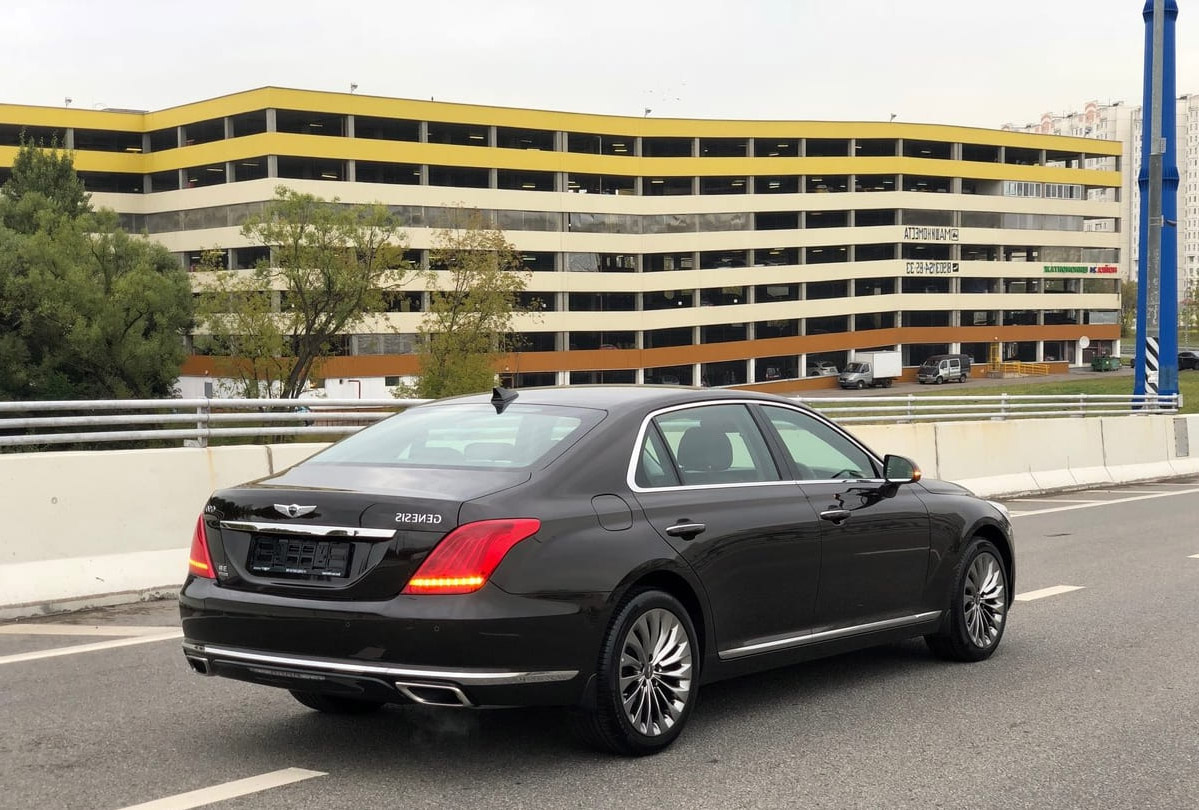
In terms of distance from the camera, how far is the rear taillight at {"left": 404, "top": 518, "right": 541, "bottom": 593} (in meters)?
4.88

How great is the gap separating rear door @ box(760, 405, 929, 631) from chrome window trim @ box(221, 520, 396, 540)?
2.23 m

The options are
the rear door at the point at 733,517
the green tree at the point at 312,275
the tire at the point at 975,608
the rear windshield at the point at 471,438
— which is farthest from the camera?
the green tree at the point at 312,275

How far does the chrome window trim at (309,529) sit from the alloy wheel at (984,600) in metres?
3.61

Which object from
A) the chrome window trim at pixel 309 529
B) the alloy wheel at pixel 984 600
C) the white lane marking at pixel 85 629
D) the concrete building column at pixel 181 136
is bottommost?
the white lane marking at pixel 85 629

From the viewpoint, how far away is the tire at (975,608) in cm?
726

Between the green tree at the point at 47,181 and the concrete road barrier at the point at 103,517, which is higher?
the green tree at the point at 47,181

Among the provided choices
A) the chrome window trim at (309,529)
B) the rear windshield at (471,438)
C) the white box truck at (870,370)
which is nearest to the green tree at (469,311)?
the white box truck at (870,370)

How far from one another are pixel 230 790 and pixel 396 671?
0.74m

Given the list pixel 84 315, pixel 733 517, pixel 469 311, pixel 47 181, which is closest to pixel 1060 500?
pixel 733 517

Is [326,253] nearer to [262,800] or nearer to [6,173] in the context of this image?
[6,173]

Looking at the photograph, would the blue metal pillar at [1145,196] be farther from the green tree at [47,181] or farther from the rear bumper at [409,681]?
the green tree at [47,181]

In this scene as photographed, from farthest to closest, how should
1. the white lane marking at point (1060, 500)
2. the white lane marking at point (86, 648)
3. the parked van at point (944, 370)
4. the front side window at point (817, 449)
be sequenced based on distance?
the parked van at point (944, 370), the white lane marking at point (1060, 500), the white lane marking at point (86, 648), the front side window at point (817, 449)

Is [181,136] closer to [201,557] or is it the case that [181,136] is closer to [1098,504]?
[1098,504]

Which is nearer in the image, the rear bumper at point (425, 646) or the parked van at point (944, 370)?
the rear bumper at point (425, 646)
